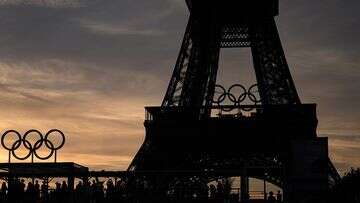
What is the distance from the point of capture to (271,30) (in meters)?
67.9

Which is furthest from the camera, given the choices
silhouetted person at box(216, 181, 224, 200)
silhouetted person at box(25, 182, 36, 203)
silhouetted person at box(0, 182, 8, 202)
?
silhouetted person at box(216, 181, 224, 200)

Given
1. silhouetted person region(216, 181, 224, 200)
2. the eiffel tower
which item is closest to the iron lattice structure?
the eiffel tower

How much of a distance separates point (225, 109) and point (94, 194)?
105 feet

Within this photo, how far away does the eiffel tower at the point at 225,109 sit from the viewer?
5950 centimetres

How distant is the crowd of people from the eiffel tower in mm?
18293

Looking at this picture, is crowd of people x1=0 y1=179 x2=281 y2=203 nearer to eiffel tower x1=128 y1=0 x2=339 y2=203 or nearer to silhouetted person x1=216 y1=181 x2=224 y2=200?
silhouetted person x1=216 y1=181 x2=224 y2=200

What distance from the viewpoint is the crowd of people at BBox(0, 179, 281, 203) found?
97.2 ft

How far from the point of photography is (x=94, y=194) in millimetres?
31219

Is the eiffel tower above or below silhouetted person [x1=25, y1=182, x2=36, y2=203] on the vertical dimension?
above

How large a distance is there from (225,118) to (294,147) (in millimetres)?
25943

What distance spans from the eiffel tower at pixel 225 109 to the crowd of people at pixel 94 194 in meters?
18.3

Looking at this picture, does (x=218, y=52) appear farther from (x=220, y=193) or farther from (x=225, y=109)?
(x=220, y=193)

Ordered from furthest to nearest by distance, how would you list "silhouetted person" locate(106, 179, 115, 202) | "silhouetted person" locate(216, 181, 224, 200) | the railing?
the railing < "silhouetted person" locate(216, 181, 224, 200) < "silhouetted person" locate(106, 179, 115, 202)

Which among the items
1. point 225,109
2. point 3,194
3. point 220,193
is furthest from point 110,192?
point 225,109
